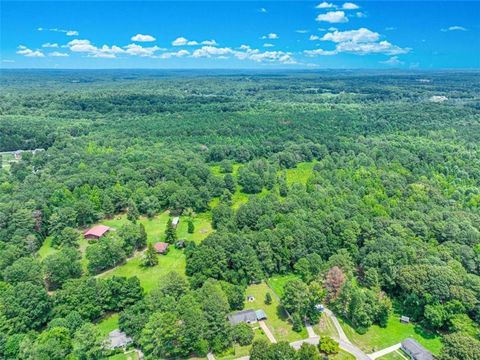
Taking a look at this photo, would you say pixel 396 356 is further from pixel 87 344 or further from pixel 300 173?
pixel 300 173

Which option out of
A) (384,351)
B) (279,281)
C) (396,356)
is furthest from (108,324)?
(396,356)

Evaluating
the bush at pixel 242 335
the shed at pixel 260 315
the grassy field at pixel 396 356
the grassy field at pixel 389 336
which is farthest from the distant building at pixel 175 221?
the grassy field at pixel 396 356

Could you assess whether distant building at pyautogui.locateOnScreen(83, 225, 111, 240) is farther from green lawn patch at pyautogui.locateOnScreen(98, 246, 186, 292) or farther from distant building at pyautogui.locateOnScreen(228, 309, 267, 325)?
distant building at pyautogui.locateOnScreen(228, 309, 267, 325)

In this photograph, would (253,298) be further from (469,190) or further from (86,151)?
(86,151)

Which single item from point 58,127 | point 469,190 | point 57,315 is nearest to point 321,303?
point 57,315

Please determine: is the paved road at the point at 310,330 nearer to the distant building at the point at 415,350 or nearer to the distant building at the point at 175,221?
the distant building at the point at 415,350

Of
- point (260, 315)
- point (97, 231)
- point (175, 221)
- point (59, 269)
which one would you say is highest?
point (59, 269)

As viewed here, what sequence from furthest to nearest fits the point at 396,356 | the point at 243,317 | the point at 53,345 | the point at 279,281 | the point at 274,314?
the point at 279,281 → the point at 274,314 → the point at 243,317 → the point at 396,356 → the point at 53,345
